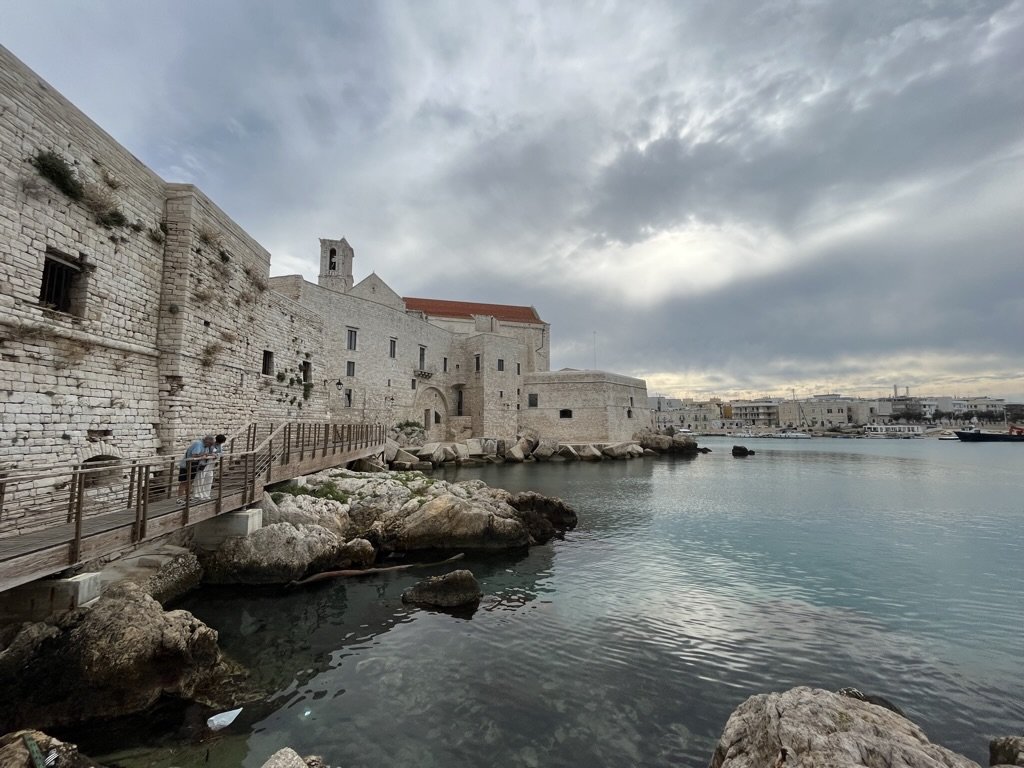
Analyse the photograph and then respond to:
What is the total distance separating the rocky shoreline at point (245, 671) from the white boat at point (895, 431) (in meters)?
112

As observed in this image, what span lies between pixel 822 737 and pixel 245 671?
564 cm

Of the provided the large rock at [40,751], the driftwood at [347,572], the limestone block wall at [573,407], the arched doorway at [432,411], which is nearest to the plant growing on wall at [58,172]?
the driftwood at [347,572]

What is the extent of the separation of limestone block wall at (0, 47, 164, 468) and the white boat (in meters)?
117

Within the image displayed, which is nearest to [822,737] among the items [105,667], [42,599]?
[105,667]

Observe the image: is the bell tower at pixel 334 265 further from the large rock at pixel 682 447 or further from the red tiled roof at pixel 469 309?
the large rock at pixel 682 447

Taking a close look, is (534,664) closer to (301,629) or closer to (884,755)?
(301,629)

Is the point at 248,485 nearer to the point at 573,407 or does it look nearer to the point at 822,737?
the point at 822,737

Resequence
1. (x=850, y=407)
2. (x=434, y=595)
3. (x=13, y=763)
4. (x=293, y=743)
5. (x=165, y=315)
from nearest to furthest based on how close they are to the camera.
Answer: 1. (x=13, y=763)
2. (x=293, y=743)
3. (x=434, y=595)
4. (x=165, y=315)
5. (x=850, y=407)

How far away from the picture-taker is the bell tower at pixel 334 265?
3014cm

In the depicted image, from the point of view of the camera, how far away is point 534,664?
215 inches

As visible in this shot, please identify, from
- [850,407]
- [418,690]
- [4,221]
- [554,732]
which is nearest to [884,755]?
[554,732]

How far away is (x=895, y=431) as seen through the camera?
3752 inches

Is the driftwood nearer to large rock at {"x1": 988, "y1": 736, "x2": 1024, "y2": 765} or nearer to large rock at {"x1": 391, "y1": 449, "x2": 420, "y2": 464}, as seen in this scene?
large rock at {"x1": 988, "y1": 736, "x2": 1024, "y2": 765}

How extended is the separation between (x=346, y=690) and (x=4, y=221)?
7.69 meters
